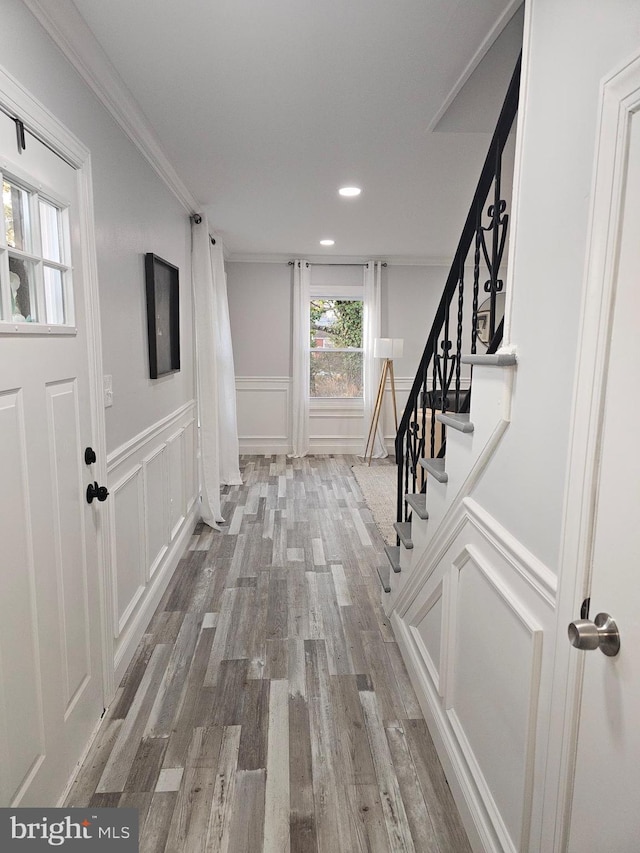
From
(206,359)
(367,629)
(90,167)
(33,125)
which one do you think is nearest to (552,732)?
(367,629)

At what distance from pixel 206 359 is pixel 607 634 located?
3.73 meters

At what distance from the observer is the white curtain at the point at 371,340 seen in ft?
21.6

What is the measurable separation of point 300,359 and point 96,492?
491 centimetres

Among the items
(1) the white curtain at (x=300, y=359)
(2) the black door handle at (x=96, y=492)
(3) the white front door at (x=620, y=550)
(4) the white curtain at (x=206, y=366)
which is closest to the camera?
(3) the white front door at (x=620, y=550)

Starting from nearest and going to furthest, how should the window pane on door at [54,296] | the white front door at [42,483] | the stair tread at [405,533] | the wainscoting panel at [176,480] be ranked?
1. the white front door at [42,483]
2. the window pane on door at [54,296]
3. the stair tread at [405,533]
4. the wainscoting panel at [176,480]

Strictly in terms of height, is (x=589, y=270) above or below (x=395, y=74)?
below

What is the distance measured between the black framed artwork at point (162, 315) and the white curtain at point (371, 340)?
353cm

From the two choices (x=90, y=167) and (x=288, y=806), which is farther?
(x=90, y=167)

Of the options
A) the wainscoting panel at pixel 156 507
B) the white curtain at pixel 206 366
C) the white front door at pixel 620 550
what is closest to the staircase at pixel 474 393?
the white front door at pixel 620 550

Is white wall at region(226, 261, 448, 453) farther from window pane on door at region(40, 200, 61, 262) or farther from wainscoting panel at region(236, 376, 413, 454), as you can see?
window pane on door at region(40, 200, 61, 262)

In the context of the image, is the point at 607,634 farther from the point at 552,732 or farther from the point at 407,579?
the point at 407,579

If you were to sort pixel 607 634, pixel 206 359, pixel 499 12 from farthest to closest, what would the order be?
1. pixel 206 359
2. pixel 499 12
3. pixel 607 634

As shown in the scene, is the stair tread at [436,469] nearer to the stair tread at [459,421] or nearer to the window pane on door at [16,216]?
the stair tread at [459,421]

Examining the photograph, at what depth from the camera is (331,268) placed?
6.65 meters
